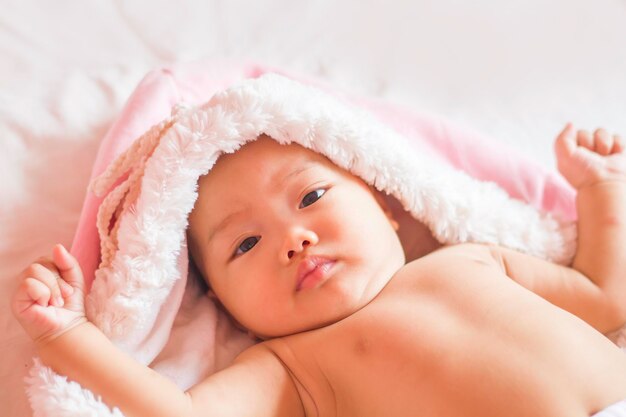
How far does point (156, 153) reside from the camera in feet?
3.94

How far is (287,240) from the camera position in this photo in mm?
1141

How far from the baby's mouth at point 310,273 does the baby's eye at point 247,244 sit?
0.33ft

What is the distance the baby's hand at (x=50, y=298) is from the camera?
3.41 feet

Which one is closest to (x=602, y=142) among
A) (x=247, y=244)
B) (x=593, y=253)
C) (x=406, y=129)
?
(x=593, y=253)

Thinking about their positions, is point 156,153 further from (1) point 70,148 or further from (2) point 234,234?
(1) point 70,148

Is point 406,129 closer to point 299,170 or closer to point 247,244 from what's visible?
point 299,170

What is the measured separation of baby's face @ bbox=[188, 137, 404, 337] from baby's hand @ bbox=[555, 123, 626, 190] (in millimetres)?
416

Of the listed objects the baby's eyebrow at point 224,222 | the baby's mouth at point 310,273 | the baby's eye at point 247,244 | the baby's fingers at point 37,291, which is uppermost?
the baby's fingers at point 37,291

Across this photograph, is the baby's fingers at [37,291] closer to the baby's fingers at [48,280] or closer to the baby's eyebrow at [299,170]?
the baby's fingers at [48,280]

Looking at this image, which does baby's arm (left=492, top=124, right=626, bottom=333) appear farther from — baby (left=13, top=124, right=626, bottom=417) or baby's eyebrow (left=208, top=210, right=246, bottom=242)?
baby's eyebrow (left=208, top=210, right=246, bottom=242)

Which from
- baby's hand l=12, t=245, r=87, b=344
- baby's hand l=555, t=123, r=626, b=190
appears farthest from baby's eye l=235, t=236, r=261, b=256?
baby's hand l=555, t=123, r=626, b=190

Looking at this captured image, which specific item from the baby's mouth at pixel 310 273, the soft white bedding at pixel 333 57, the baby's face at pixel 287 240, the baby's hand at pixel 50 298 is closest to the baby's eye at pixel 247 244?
the baby's face at pixel 287 240

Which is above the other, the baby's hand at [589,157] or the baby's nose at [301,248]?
the baby's nose at [301,248]

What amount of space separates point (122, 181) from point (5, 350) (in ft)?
1.12
